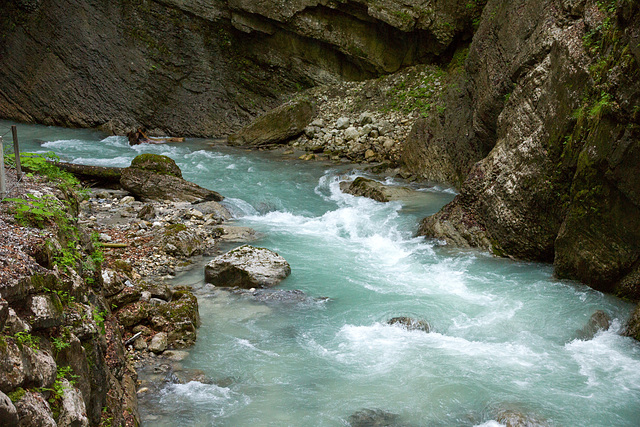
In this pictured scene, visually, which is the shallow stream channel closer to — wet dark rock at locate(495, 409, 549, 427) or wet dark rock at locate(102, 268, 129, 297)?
wet dark rock at locate(495, 409, 549, 427)

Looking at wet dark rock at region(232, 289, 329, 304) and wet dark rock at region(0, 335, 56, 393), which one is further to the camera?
wet dark rock at region(232, 289, 329, 304)

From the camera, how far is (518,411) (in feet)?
16.4

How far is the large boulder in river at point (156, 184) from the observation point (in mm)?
11906

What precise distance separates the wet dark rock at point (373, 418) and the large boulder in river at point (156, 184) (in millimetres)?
7967

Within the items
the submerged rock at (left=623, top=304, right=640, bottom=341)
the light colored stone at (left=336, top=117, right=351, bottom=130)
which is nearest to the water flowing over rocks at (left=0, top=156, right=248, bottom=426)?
the submerged rock at (left=623, top=304, right=640, bottom=341)

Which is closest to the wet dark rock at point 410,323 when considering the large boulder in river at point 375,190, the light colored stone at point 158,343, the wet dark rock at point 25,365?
the light colored stone at point 158,343

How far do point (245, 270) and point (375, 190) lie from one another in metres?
5.79

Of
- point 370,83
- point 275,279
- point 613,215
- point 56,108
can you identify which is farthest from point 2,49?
point 613,215

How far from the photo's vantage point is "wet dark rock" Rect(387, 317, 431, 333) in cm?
671

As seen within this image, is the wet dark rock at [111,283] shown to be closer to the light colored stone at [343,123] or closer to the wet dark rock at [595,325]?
the wet dark rock at [595,325]

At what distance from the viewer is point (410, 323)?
22.1ft

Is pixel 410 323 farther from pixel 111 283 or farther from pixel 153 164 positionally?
pixel 153 164

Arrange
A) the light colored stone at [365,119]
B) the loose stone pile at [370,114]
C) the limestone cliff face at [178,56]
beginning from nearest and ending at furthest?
the loose stone pile at [370,114] → the light colored stone at [365,119] → the limestone cliff face at [178,56]

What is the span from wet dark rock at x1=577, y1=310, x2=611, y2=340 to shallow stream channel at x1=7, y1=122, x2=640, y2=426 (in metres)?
0.06
